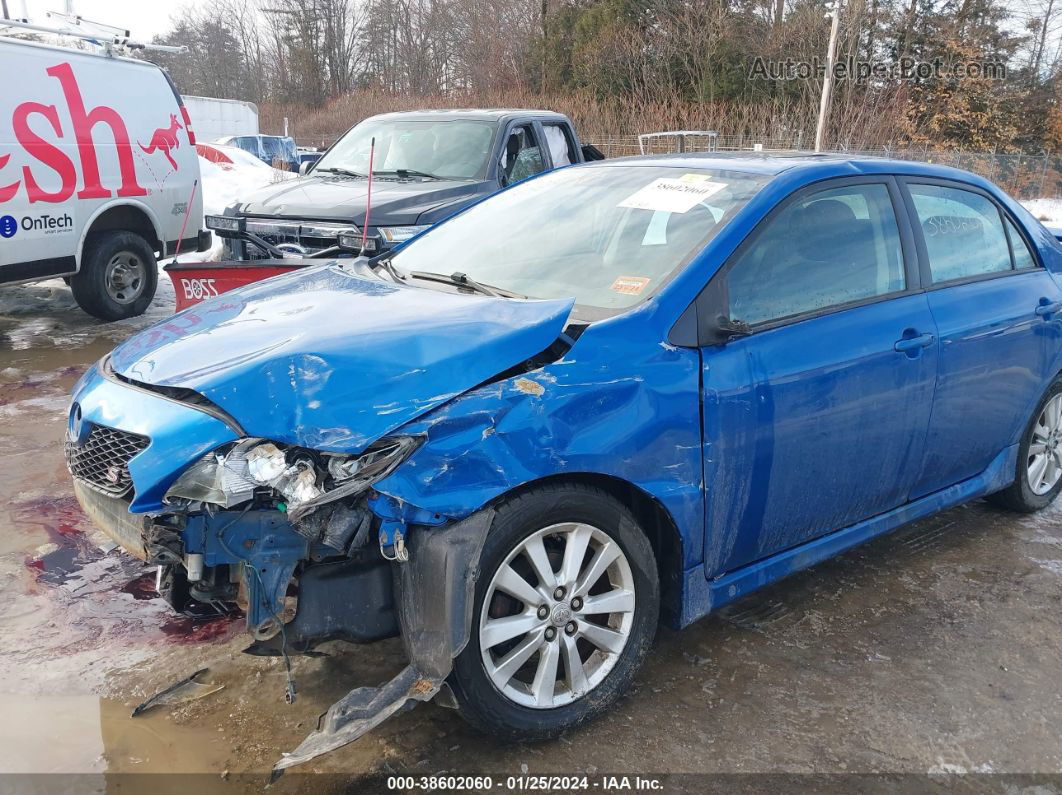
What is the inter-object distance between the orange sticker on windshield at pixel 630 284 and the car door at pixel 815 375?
237 mm

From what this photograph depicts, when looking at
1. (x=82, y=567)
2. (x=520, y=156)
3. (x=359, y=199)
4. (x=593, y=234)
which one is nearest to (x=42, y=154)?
(x=359, y=199)

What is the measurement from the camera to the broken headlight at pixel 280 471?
2.31 metres

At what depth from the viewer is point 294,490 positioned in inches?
91.4

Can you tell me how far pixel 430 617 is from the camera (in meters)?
2.38

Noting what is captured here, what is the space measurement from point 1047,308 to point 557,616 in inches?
116

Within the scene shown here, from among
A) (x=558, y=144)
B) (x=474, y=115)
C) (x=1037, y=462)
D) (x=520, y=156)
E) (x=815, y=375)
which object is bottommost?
(x=1037, y=462)

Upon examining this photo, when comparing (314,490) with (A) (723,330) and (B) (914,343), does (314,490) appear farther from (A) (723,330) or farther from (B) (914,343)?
(B) (914,343)

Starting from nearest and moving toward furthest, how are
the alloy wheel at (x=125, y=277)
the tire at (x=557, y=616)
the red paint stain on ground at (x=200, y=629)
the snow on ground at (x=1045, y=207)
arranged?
the tire at (x=557, y=616)
the red paint stain on ground at (x=200, y=629)
the alloy wheel at (x=125, y=277)
the snow on ground at (x=1045, y=207)

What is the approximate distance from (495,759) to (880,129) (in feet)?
90.8

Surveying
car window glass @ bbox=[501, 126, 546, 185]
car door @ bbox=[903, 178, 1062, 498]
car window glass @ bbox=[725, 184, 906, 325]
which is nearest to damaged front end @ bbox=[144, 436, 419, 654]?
car window glass @ bbox=[725, 184, 906, 325]

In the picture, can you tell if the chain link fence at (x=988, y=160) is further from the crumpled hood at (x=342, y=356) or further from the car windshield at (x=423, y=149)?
the crumpled hood at (x=342, y=356)

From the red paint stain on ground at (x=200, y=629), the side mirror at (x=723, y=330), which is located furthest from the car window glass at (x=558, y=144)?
the red paint stain on ground at (x=200, y=629)

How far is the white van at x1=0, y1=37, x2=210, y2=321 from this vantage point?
7.20 meters

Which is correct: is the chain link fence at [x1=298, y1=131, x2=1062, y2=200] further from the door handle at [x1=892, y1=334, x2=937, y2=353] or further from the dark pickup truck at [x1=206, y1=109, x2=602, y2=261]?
the door handle at [x1=892, y1=334, x2=937, y2=353]
